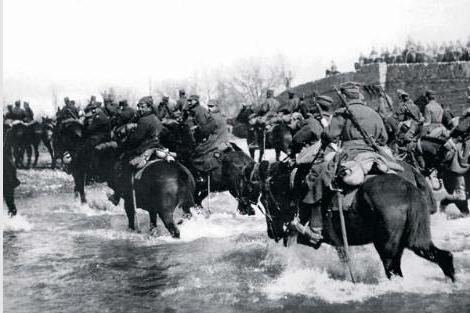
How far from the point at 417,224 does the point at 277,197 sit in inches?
102

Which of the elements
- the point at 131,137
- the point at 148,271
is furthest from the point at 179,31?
the point at 148,271

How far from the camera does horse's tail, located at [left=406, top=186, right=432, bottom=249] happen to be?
17.4ft

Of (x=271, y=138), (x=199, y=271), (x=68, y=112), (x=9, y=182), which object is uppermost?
(x=68, y=112)

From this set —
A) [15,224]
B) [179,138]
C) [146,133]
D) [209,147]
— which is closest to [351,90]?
[146,133]

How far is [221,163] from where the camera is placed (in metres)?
9.69

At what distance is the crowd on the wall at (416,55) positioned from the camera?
20.7 metres

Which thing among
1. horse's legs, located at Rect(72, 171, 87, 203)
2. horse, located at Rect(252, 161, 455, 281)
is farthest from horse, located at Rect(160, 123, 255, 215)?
horse, located at Rect(252, 161, 455, 281)

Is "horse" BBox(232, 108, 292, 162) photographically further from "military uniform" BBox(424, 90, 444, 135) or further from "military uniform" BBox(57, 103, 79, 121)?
"military uniform" BBox(57, 103, 79, 121)

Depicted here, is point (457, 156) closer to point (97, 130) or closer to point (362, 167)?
point (362, 167)

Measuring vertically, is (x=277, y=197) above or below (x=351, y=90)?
below

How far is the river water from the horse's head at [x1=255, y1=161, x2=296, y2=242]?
0.88 ft

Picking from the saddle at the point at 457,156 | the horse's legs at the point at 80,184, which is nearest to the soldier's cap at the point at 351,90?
the saddle at the point at 457,156

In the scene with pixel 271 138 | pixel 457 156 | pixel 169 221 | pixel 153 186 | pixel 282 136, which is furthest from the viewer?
pixel 271 138

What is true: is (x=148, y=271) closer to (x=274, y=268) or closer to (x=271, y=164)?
(x=274, y=268)
